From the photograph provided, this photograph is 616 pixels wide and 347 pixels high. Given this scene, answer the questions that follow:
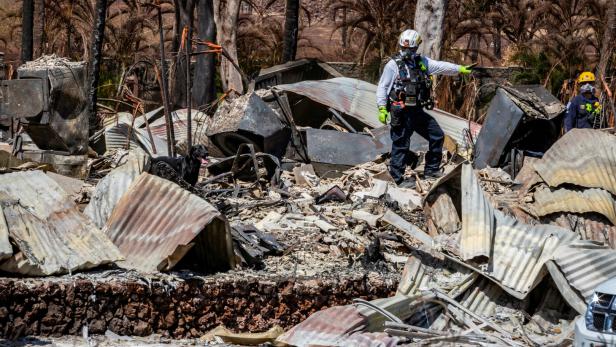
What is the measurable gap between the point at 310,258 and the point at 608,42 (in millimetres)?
11015

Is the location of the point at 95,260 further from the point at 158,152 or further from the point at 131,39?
the point at 131,39

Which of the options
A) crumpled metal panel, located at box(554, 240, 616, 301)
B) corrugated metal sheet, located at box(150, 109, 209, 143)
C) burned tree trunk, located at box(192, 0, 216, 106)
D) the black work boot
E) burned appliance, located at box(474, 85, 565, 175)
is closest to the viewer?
crumpled metal panel, located at box(554, 240, 616, 301)

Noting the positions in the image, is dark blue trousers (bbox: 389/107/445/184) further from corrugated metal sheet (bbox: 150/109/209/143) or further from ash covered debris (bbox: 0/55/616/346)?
corrugated metal sheet (bbox: 150/109/209/143)

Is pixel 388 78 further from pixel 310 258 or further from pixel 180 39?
pixel 180 39

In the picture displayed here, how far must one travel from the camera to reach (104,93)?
18031 millimetres

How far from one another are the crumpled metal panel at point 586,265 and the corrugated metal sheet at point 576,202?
1.78m

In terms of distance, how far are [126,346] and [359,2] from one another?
17.8 meters

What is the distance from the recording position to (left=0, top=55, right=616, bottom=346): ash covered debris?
6.72 meters

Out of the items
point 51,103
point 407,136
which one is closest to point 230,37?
point 407,136

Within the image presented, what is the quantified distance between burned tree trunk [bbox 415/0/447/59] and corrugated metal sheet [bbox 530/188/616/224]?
670cm

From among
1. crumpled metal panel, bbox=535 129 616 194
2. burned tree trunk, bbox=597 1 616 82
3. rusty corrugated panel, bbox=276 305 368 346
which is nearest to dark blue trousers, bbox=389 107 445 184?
crumpled metal panel, bbox=535 129 616 194

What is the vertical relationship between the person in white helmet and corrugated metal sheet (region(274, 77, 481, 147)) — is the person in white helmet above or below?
above

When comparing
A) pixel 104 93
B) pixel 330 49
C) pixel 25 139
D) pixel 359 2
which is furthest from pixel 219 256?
pixel 330 49

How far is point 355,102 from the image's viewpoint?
13.9m
